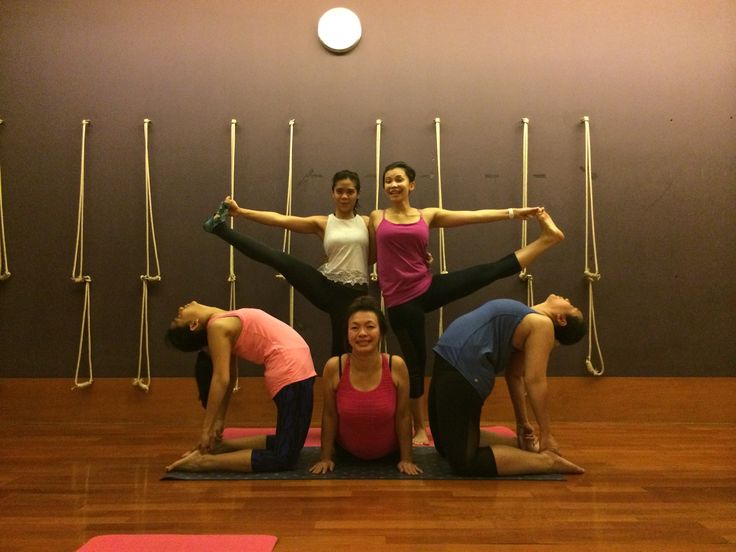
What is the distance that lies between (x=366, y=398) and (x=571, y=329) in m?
0.83

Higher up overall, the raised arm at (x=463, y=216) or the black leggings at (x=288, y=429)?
the raised arm at (x=463, y=216)

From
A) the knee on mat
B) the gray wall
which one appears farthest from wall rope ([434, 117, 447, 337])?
the knee on mat

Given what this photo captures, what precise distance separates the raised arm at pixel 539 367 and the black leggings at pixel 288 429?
2.73 feet

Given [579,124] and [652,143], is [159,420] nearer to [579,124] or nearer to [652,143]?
[579,124]

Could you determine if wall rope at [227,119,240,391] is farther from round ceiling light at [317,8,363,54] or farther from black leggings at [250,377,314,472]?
black leggings at [250,377,314,472]

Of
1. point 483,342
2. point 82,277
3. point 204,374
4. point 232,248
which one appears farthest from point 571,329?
point 82,277

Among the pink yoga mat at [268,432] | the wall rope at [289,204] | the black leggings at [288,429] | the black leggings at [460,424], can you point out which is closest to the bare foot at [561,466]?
the black leggings at [460,424]

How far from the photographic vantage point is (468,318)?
2.50 meters

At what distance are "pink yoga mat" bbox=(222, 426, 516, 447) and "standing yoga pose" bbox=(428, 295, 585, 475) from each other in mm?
588

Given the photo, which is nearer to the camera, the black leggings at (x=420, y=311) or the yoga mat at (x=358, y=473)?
the yoga mat at (x=358, y=473)

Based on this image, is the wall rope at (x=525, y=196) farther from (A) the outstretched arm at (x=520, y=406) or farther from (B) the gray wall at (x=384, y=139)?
(A) the outstretched arm at (x=520, y=406)

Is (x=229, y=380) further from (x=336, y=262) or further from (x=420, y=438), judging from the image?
(x=420, y=438)

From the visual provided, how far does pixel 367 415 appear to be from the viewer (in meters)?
2.39

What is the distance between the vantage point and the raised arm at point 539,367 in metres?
2.38
